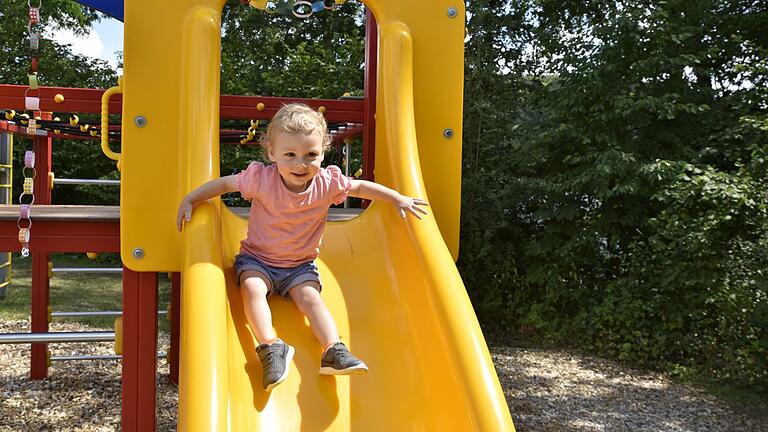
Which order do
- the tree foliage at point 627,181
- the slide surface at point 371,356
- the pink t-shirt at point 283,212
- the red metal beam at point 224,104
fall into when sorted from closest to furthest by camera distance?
the slide surface at point 371,356 < the pink t-shirt at point 283,212 < the red metal beam at point 224,104 < the tree foliage at point 627,181

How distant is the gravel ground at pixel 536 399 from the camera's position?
14.0ft

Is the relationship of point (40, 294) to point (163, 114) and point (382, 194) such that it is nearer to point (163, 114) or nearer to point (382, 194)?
point (163, 114)

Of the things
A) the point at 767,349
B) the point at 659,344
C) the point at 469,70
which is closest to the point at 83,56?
the point at 469,70

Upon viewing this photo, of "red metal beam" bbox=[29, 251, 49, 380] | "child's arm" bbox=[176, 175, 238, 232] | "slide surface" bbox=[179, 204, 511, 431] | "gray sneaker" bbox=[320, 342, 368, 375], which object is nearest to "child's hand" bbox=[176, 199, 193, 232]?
"child's arm" bbox=[176, 175, 238, 232]

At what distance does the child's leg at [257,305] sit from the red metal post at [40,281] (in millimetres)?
2742

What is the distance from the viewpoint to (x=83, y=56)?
1208 cm

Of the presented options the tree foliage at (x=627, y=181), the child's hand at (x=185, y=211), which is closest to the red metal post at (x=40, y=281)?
the child's hand at (x=185, y=211)

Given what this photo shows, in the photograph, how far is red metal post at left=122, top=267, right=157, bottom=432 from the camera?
2.47m

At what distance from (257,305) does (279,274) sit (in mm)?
192

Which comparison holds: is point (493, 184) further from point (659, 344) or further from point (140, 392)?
point (140, 392)

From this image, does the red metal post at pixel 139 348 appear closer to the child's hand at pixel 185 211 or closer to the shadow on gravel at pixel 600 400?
the child's hand at pixel 185 211

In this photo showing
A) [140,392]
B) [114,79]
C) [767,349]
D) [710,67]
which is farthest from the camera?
[114,79]

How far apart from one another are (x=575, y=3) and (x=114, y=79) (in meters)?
7.80

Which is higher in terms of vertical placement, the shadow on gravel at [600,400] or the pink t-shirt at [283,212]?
the pink t-shirt at [283,212]
